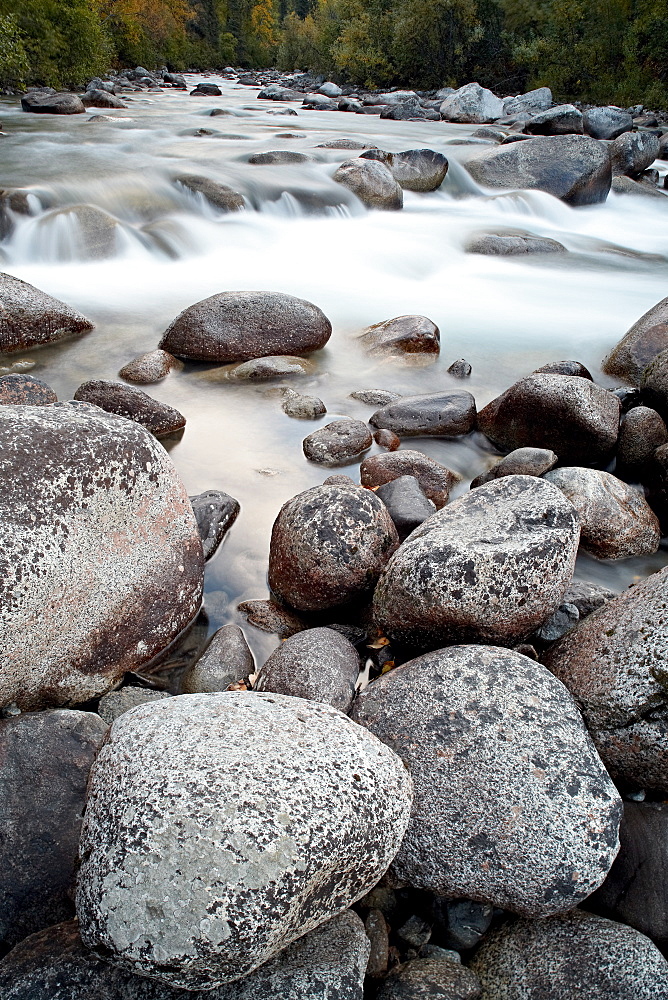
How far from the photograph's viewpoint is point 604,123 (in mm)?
17625

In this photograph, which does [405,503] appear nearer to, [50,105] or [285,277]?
[285,277]

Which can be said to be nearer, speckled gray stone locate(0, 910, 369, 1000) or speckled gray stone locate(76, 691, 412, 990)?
speckled gray stone locate(76, 691, 412, 990)

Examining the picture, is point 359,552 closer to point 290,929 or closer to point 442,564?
point 442,564

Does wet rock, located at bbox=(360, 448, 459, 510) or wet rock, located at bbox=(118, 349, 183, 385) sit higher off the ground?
wet rock, located at bbox=(118, 349, 183, 385)

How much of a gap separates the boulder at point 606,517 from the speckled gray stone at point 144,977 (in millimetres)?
2798

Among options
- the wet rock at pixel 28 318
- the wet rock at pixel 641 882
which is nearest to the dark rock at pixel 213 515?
the wet rock at pixel 641 882

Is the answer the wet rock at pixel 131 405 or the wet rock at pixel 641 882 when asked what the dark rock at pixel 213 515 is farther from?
the wet rock at pixel 641 882

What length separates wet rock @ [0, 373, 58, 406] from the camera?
4.45 m

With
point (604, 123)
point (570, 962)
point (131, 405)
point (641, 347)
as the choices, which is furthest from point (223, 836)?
point (604, 123)

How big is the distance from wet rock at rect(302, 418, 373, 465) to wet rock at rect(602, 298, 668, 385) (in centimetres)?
260

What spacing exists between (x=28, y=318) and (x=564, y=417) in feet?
15.8

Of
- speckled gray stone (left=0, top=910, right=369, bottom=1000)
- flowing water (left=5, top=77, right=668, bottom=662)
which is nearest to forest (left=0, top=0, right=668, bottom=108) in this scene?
flowing water (left=5, top=77, right=668, bottom=662)

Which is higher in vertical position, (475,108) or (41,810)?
(475,108)

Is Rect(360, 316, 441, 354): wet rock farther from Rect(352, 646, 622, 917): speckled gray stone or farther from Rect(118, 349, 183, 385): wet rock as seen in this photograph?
Rect(352, 646, 622, 917): speckled gray stone
